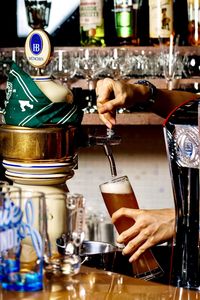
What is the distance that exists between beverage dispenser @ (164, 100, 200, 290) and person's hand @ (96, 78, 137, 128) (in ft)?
0.88

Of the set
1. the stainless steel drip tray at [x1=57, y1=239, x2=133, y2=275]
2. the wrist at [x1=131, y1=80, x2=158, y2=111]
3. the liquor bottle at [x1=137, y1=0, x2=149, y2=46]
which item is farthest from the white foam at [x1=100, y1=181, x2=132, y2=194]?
the liquor bottle at [x1=137, y1=0, x2=149, y2=46]

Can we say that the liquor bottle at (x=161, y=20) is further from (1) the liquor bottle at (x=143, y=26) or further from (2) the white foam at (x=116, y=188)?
(2) the white foam at (x=116, y=188)

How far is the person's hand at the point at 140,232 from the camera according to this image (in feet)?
5.67

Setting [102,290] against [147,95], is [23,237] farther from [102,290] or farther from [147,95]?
[147,95]

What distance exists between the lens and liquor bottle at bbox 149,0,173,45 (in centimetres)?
293

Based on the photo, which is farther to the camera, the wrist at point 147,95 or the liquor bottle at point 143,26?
the liquor bottle at point 143,26

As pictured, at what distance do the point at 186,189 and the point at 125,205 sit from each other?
247mm

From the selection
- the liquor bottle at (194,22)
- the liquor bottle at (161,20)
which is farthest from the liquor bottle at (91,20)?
the liquor bottle at (194,22)

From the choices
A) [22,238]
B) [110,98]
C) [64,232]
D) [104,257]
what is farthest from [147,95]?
[22,238]

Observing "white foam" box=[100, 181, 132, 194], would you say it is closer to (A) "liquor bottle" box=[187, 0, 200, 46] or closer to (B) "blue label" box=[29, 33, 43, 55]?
(B) "blue label" box=[29, 33, 43, 55]

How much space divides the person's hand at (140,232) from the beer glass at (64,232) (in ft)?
0.94

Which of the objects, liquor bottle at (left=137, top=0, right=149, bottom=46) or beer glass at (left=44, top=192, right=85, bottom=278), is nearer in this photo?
beer glass at (left=44, top=192, right=85, bottom=278)

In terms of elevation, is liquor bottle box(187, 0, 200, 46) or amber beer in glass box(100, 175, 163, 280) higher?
liquor bottle box(187, 0, 200, 46)

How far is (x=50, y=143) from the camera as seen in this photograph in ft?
5.32
